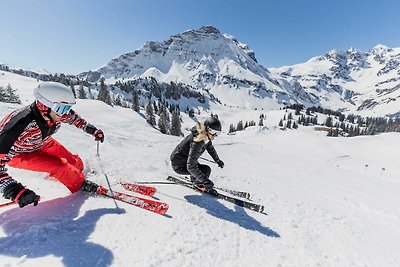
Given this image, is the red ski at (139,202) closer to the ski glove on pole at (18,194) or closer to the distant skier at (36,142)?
the distant skier at (36,142)

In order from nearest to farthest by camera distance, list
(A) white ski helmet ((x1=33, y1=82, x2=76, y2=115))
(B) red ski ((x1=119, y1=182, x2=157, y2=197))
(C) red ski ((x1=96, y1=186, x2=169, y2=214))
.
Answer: (A) white ski helmet ((x1=33, y1=82, x2=76, y2=115)) → (C) red ski ((x1=96, y1=186, x2=169, y2=214)) → (B) red ski ((x1=119, y1=182, x2=157, y2=197))

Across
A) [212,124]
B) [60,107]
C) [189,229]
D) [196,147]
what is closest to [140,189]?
[196,147]

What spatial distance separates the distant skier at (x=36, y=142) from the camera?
4398 millimetres

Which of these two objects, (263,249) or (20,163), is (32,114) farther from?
(263,249)

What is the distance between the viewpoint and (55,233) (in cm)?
438

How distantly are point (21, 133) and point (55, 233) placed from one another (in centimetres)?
186

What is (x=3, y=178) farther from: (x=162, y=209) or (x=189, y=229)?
(x=189, y=229)

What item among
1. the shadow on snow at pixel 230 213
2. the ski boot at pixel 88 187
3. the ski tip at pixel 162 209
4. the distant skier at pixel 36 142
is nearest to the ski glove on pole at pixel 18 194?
the distant skier at pixel 36 142

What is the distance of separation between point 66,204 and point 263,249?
159 inches

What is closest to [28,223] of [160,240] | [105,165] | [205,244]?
[160,240]

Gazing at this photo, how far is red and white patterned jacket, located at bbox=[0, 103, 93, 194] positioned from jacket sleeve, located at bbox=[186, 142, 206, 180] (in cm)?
327

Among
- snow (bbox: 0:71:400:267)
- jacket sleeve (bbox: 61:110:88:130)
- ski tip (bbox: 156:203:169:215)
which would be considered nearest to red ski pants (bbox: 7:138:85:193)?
snow (bbox: 0:71:400:267)

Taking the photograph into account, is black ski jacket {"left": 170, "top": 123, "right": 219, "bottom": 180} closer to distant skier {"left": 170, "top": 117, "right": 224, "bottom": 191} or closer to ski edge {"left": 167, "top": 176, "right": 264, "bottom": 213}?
distant skier {"left": 170, "top": 117, "right": 224, "bottom": 191}

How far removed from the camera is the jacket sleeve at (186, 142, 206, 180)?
7.08 metres
